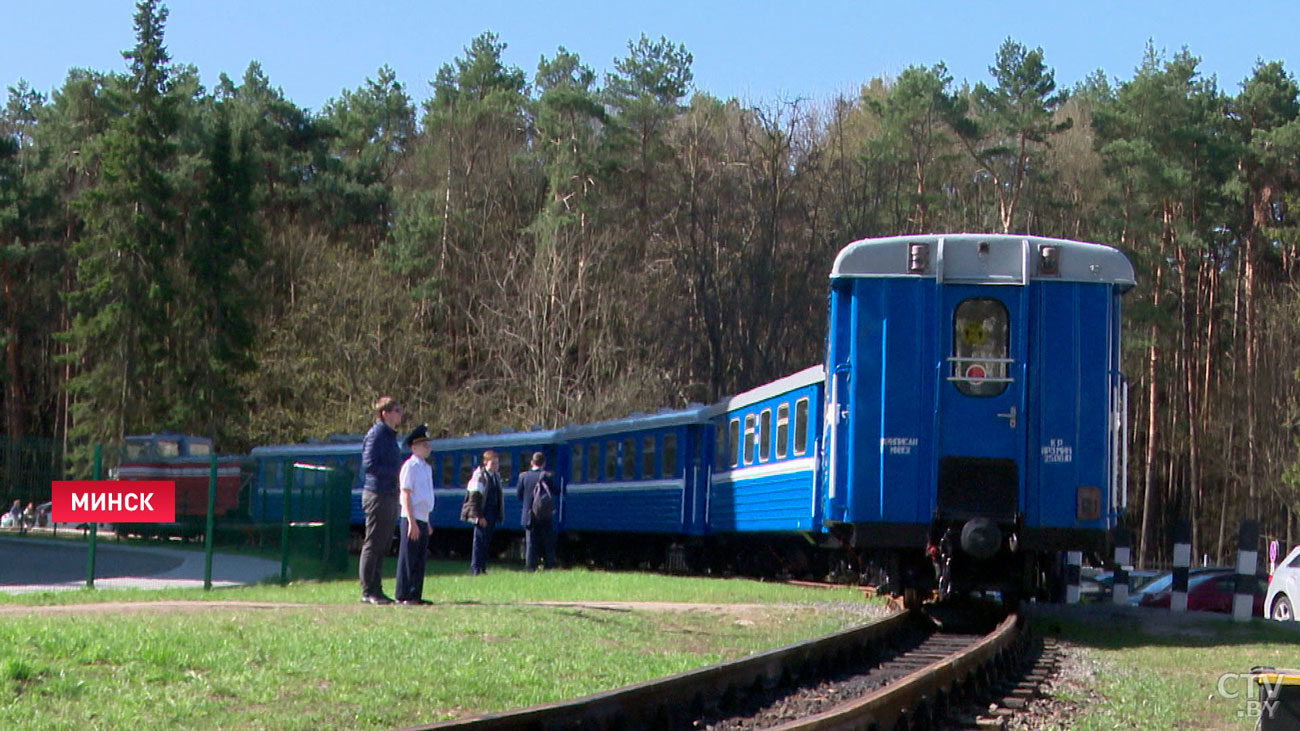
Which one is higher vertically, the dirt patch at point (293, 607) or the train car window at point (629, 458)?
the train car window at point (629, 458)

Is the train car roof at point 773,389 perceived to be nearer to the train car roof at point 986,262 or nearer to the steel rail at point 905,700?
the train car roof at point 986,262

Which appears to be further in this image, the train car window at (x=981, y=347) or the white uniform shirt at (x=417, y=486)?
the train car window at (x=981, y=347)

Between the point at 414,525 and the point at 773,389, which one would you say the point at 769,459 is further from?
the point at 414,525

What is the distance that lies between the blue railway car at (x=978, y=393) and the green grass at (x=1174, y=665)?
114 centimetres

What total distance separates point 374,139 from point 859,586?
47.1m

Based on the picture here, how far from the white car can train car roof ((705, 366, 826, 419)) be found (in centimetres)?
649

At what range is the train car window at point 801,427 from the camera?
1853 centimetres

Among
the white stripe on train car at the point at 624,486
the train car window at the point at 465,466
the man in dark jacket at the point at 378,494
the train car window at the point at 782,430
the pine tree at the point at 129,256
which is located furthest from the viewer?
the pine tree at the point at 129,256

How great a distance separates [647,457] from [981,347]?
529 inches

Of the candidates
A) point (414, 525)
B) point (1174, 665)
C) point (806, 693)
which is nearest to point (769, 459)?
point (414, 525)

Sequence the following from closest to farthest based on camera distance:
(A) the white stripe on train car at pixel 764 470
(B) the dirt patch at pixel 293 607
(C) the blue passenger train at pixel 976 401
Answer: (B) the dirt patch at pixel 293 607 → (C) the blue passenger train at pixel 976 401 → (A) the white stripe on train car at pixel 764 470

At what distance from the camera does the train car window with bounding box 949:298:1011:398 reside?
14062 mm

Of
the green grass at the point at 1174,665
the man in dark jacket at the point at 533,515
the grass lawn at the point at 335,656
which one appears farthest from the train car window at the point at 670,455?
the grass lawn at the point at 335,656

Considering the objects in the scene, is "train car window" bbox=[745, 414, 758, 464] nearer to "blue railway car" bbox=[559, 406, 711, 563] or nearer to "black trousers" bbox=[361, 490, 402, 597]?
"blue railway car" bbox=[559, 406, 711, 563]
